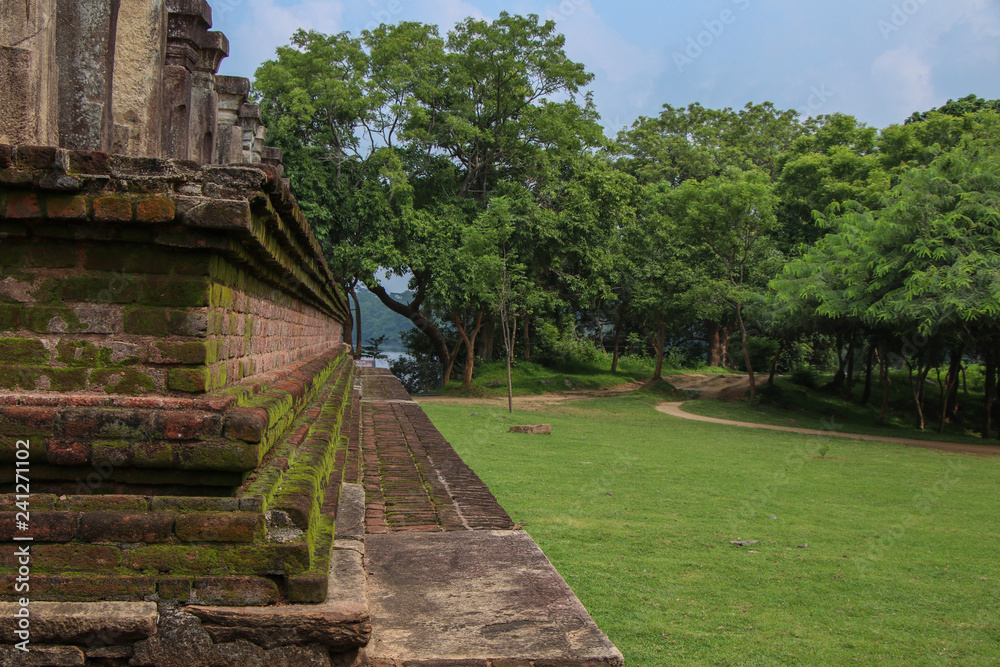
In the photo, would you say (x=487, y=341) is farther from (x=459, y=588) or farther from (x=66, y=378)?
(x=66, y=378)

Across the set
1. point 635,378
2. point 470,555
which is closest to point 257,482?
point 470,555

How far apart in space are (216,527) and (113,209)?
90 cm

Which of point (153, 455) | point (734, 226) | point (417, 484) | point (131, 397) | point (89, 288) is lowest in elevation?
point (417, 484)

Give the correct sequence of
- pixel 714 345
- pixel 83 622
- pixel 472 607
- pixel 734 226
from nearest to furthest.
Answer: pixel 83 622
pixel 472 607
pixel 734 226
pixel 714 345

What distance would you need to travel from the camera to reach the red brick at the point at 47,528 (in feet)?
6.48

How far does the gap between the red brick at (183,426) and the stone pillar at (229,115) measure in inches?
161

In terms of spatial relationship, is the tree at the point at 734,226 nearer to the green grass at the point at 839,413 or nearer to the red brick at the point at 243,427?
the green grass at the point at 839,413

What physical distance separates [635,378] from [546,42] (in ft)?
39.3

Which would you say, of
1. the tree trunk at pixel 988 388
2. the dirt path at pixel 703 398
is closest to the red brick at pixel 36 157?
the dirt path at pixel 703 398

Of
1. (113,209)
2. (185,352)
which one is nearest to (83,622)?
(185,352)

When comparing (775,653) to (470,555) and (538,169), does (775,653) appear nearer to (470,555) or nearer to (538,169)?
(470,555)

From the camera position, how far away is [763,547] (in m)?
5.97

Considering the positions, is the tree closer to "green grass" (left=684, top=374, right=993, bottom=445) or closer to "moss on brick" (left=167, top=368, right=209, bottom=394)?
"green grass" (left=684, top=374, right=993, bottom=445)

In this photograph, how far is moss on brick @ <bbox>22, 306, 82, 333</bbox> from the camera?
6.70 feet
